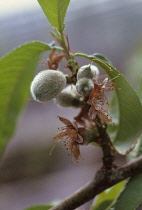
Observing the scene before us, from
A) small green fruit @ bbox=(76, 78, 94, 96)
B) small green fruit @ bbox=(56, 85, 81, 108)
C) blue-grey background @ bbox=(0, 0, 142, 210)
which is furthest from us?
blue-grey background @ bbox=(0, 0, 142, 210)

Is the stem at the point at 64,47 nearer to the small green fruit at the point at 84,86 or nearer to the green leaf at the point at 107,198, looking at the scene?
the small green fruit at the point at 84,86

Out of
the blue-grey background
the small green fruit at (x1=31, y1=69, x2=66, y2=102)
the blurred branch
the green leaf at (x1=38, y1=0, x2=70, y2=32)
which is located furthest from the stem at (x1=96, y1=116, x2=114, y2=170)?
the blue-grey background

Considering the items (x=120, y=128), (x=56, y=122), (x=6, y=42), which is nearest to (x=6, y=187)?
(x=56, y=122)

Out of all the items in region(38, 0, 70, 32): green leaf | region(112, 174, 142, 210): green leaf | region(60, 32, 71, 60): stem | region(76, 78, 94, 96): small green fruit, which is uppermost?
region(38, 0, 70, 32): green leaf

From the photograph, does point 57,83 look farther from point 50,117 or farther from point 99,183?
point 50,117

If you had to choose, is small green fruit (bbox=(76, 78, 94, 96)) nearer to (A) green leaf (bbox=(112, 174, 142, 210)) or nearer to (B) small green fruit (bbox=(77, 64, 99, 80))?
(B) small green fruit (bbox=(77, 64, 99, 80))

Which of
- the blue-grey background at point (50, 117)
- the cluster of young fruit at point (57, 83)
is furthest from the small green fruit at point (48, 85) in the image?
the blue-grey background at point (50, 117)
